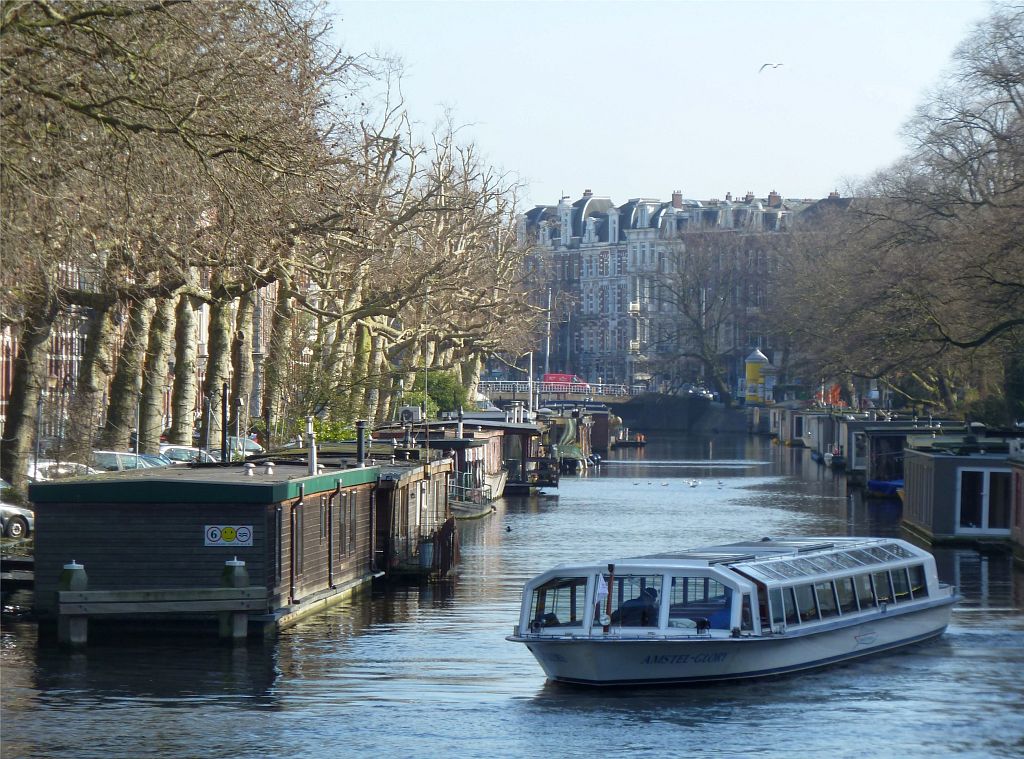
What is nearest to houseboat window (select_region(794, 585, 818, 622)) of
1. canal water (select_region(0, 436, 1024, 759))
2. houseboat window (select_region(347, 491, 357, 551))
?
canal water (select_region(0, 436, 1024, 759))

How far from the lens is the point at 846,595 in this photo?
101 ft

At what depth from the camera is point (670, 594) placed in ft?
90.4

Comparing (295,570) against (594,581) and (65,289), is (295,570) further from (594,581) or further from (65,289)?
(65,289)

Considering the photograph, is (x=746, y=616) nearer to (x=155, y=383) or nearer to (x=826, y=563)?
(x=826, y=563)

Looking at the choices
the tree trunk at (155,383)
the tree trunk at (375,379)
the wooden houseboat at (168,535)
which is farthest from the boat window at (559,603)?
the tree trunk at (375,379)

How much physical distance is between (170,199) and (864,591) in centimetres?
1449

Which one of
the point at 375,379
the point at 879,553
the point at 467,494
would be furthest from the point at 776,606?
the point at 375,379

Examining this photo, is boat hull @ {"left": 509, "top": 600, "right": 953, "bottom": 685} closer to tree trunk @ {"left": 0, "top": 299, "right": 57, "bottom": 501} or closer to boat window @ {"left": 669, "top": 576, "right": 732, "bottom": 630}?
boat window @ {"left": 669, "top": 576, "right": 732, "bottom": 630}

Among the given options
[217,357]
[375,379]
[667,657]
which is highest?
[217,357]

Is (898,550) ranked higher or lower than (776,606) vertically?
higher

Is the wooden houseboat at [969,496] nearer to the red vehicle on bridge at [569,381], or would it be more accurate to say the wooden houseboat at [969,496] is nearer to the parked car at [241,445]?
the parked car at [241,445]

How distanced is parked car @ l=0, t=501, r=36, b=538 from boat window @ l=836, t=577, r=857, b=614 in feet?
72.1

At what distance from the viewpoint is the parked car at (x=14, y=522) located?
4319 centimetres

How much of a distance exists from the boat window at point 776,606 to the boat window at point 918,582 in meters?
5.62
